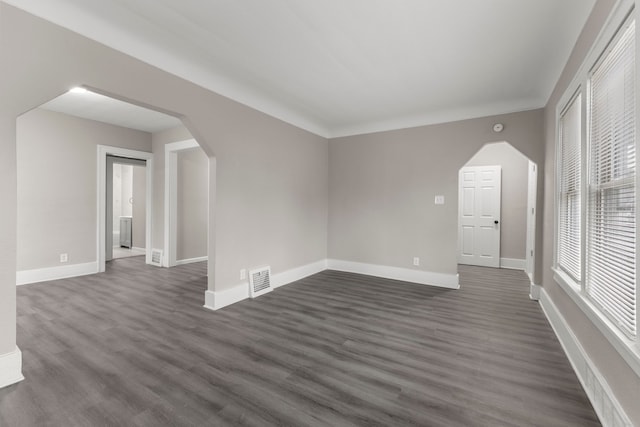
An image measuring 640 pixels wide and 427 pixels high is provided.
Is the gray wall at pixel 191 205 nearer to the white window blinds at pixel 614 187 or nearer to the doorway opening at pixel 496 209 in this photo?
the doorway opening at pixel 496 209

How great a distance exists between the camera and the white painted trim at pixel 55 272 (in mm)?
4243

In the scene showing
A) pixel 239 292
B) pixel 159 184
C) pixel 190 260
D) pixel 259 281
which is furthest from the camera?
pixel 190 260

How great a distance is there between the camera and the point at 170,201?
550cm

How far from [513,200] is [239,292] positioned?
5.63 meters

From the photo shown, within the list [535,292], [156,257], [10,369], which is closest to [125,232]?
[156,257]

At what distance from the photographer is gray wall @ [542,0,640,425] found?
54.0 inches

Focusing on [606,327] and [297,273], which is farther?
[297,273]

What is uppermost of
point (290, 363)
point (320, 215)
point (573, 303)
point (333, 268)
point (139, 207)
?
point (139, 207)

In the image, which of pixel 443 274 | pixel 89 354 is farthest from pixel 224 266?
pixel 443 274

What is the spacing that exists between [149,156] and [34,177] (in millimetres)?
1816

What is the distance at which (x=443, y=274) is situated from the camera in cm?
434

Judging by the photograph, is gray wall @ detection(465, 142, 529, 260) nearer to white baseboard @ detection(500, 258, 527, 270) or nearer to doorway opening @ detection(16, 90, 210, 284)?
white baseboard @ detection(500, 258, 527, 270)

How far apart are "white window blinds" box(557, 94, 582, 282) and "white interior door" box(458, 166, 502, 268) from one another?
123 inches

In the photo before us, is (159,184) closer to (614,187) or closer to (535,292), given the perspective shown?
(614,187)
